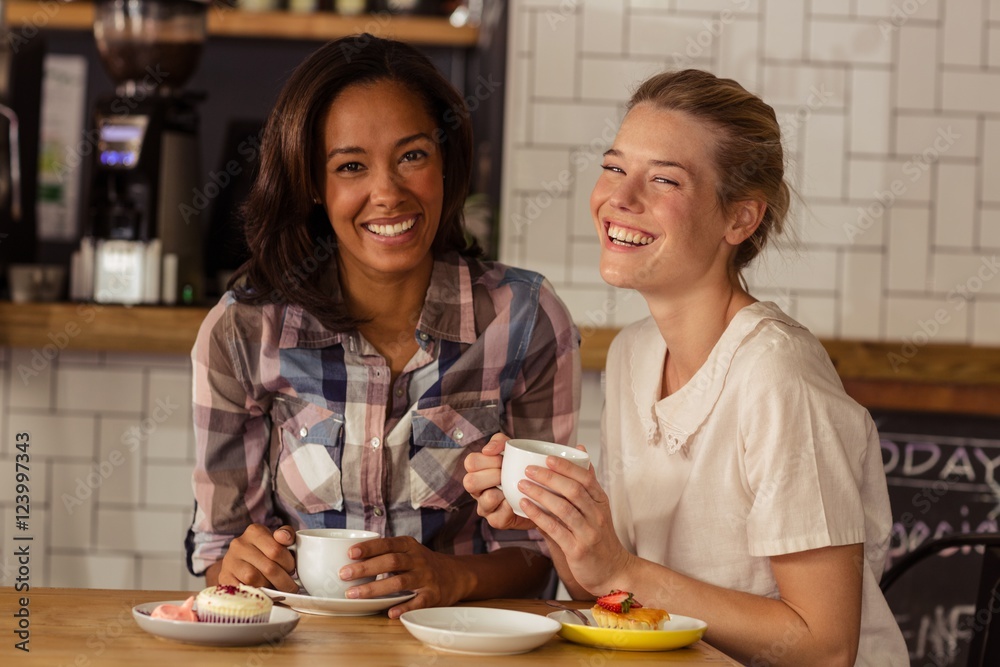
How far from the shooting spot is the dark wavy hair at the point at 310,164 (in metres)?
1.82

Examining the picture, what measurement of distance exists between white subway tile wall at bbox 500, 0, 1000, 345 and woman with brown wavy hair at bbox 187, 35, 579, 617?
1.22 metres

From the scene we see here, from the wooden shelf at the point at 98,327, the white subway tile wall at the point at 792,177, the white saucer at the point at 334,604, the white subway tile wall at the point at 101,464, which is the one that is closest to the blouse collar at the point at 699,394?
the white saucer at the point at 334,604

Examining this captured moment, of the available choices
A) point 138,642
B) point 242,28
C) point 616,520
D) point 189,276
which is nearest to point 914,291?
point 616,520

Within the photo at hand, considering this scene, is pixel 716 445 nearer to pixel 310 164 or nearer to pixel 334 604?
pixel 334 604

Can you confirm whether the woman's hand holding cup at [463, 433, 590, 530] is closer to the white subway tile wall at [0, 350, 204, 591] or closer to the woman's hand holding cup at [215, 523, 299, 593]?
the woman's hand holding cup at [215, 523, 299, 593]

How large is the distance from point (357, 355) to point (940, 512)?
176 centimetres

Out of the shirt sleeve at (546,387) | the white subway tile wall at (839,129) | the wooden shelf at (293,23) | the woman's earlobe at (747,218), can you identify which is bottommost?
the shirt sleeve at (546,387)

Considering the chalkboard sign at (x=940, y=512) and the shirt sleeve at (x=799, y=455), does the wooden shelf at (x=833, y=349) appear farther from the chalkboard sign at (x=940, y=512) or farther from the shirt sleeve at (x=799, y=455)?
the shirt sleeve at (x=799, y=455)

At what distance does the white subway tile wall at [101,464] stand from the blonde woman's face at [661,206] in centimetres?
177

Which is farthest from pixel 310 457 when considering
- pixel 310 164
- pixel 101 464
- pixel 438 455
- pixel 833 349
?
pixel 833 349

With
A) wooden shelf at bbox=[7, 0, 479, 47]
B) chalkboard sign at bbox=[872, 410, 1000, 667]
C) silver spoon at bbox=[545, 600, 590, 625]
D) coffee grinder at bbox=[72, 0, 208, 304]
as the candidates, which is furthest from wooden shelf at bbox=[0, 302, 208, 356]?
chalkboard sign at bbox=[872, 410, 1000, 667]

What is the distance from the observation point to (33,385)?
3082 mm

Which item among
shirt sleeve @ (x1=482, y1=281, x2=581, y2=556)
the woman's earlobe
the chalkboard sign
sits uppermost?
the woman's earlobe

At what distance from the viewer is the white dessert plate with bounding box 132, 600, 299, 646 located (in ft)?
3.87
